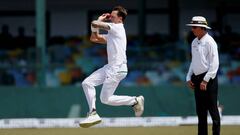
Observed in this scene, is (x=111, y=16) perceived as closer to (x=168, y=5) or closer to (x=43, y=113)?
(x=43, y=113)

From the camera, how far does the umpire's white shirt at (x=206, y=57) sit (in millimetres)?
9461

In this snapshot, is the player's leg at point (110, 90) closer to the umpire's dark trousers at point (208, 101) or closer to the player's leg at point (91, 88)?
the player's leg at point (91, 88)

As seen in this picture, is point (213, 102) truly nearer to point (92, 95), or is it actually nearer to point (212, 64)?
point (212, 64)

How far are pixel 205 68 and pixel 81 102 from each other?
17.1 ft

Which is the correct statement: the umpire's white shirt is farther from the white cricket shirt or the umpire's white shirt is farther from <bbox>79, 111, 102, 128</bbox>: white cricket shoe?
<bbox>79, 111, 102, 128</bbox>: white cricket shoe

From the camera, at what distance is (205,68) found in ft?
31.4

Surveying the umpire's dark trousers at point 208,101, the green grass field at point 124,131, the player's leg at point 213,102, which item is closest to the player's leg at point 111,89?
the umpire's dark trousers at point 208,101

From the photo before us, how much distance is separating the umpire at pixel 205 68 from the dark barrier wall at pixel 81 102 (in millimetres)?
4708

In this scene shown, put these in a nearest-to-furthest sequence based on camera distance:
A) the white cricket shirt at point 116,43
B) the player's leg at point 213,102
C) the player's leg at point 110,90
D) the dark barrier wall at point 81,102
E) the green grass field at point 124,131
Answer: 1. the player's leg at point 213,102
2. the white cricket shirt at point 116,43
3. the player's leg at point 110,90
4. the green grass field at point 124,131
5. the dark barrier wall at point 81,102

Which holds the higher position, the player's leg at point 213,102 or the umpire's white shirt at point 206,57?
the umpire's white shirt at point 206,57

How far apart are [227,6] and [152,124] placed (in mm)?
10918

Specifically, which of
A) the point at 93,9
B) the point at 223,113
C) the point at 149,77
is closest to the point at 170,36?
the point at 93,9

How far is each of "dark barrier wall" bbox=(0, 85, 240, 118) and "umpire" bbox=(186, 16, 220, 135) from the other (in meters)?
4.71

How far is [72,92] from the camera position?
14.4 metres
